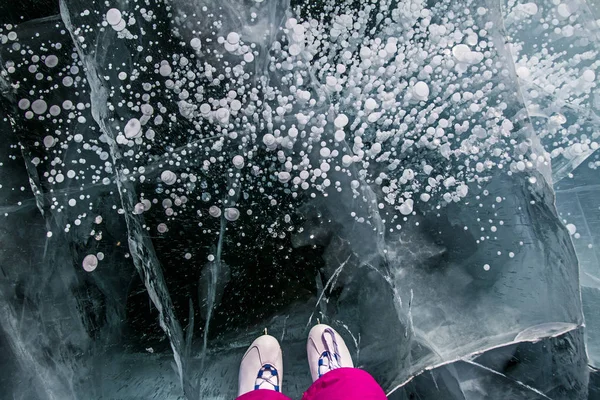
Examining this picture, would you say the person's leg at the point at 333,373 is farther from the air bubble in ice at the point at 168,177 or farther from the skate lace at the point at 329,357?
the air bubble in ice at the point at 168,177

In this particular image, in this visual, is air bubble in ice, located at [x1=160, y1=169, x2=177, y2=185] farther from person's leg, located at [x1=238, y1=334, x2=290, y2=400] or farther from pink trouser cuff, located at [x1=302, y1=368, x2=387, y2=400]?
pink trouser cuff, located at [x1=302, y1=368, x2=387, y2=400]

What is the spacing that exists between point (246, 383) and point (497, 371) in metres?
Result: 0.54

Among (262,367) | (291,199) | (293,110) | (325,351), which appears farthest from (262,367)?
(293,110)

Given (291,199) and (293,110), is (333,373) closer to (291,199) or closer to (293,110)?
(291,199)

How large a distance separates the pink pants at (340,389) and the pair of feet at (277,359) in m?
0.06

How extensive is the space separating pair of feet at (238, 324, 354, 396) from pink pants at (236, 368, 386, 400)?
6 cm

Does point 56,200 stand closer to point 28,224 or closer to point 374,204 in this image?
point 28,224

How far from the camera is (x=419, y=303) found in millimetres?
878

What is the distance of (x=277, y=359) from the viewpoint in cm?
86

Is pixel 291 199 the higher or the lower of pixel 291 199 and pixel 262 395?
the higher

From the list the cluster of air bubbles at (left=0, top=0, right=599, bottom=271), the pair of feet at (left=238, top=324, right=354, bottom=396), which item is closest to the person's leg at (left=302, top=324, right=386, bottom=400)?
the pair of feet at (left=238, top=324, right=354, bottom=396)

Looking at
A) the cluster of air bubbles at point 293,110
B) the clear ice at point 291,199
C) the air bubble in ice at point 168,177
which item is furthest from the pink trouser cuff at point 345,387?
the air bubble in ice at point 168,177

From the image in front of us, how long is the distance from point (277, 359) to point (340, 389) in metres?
0.17

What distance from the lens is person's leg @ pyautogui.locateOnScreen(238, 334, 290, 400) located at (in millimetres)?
831
